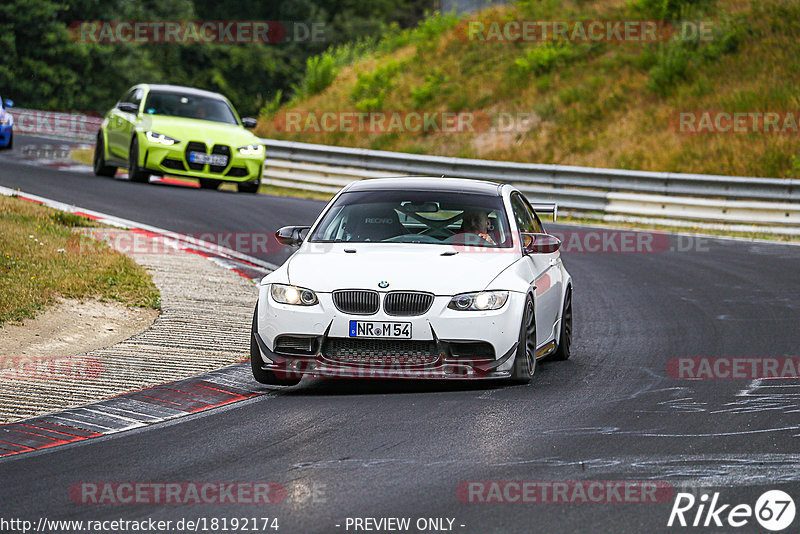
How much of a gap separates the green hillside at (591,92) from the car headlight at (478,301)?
57.3ft

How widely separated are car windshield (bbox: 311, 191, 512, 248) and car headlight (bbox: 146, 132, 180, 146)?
41.6 feet

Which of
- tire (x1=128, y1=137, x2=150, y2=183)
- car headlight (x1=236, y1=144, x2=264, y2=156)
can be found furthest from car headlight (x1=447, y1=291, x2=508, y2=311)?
tire (x1=128, y1=137, x2=150, y2=183)

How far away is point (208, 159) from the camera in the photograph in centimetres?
2233

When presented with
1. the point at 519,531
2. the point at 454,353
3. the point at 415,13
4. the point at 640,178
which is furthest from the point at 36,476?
the point at 415,13

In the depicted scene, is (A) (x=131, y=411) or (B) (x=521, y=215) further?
(B) (x=521, y=215)

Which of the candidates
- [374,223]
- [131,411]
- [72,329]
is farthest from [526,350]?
[72,329]

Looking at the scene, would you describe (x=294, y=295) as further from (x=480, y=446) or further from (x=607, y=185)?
(x=607, y=185)

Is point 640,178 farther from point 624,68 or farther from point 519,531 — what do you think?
point 519,531

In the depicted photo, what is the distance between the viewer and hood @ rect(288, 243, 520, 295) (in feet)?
27.9

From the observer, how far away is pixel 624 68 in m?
32.0

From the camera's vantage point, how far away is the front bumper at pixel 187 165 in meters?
22.0

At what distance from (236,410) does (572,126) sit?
23.1m

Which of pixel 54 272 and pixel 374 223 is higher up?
pixel 374 223

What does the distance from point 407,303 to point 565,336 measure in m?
2.27
